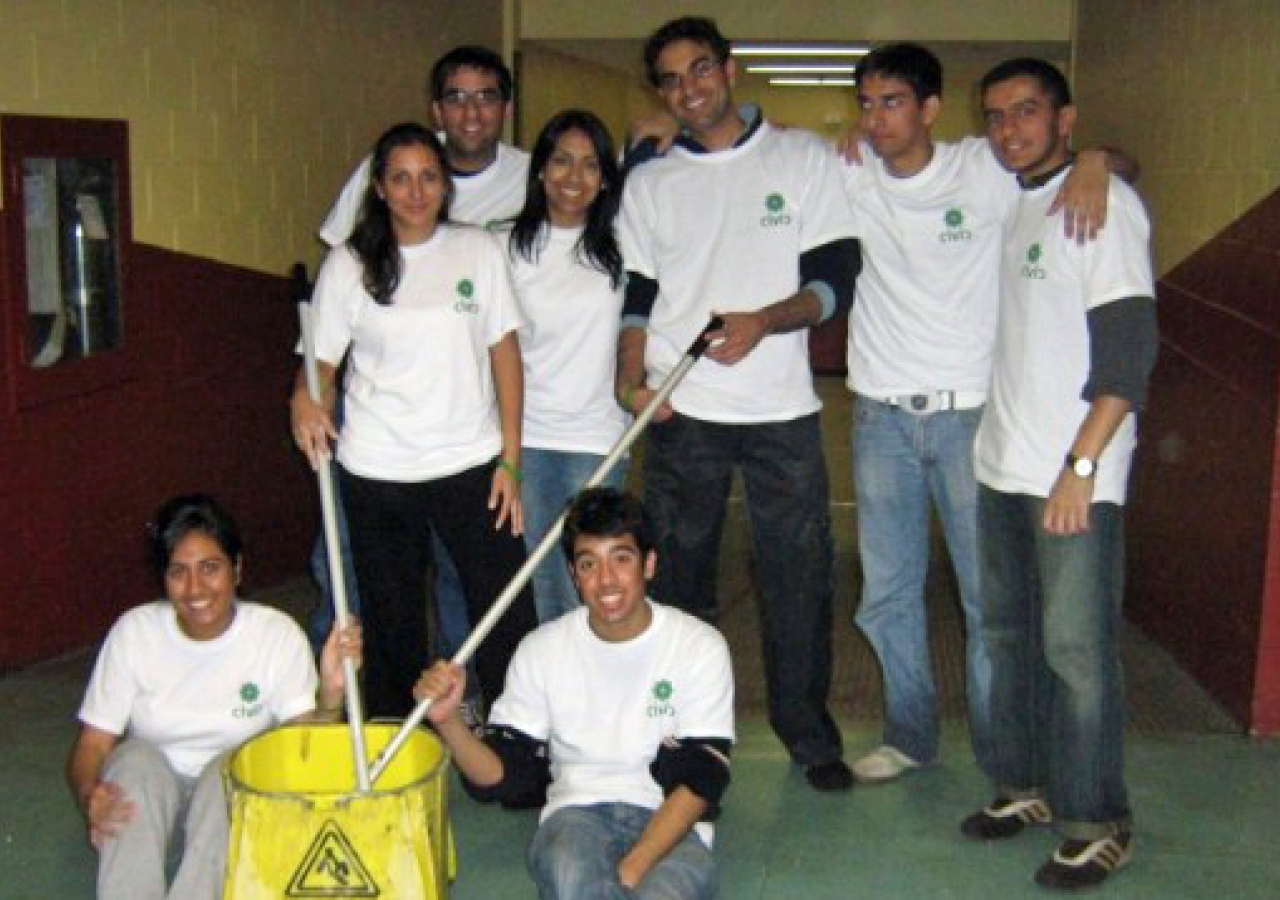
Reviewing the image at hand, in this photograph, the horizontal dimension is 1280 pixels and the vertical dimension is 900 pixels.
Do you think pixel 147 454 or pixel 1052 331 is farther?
pixel 147 454

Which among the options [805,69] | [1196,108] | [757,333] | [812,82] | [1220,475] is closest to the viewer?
[757,333]

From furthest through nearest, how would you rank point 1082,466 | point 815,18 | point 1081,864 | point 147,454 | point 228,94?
point 815,18, point 228,94, point 147,454, point 1081,864, point 1082,466

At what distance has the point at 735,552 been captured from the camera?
6660 millimetres

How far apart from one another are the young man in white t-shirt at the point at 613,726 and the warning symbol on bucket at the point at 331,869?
0.27 meters

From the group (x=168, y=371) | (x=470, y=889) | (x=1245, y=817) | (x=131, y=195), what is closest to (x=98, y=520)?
(x=168, y=371)

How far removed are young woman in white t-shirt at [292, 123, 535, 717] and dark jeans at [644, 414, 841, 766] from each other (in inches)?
13.4

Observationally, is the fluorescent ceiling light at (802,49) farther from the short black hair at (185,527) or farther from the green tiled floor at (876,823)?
the short black hair at (185,527)

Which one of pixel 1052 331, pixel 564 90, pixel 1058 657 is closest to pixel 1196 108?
pixel 1052 331

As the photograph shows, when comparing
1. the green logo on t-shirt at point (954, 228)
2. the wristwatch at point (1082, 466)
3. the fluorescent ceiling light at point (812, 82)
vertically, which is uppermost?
the fluorescent ceiling light at point (812, 82)

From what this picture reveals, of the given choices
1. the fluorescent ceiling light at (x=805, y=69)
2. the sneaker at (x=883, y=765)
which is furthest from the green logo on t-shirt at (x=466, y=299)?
the fluorescent ceiling light at (x=805, y=69)

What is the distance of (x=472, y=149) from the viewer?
3967mm

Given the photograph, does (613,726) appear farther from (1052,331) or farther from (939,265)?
(939,265)

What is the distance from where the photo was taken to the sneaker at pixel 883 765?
3.79m

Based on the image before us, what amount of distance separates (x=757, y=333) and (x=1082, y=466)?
724 millimetres
